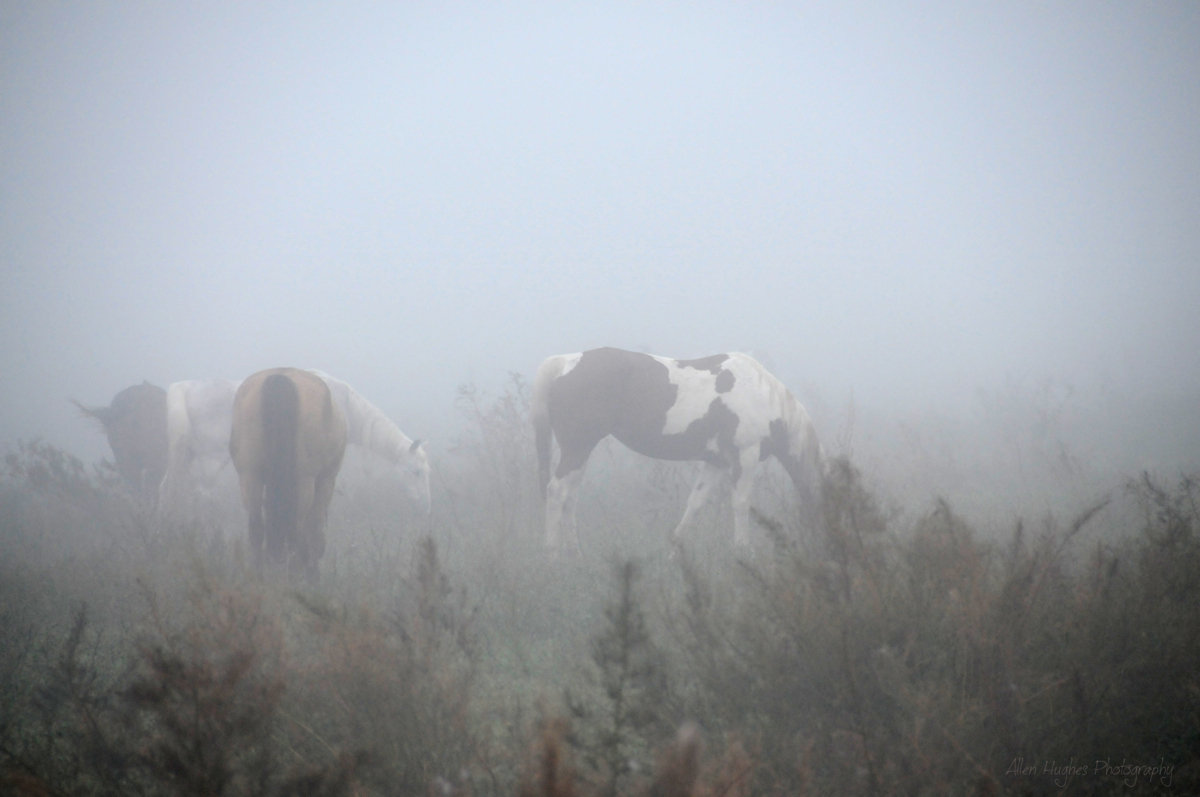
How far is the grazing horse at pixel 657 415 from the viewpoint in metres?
5.93

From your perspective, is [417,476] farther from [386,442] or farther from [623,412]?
[623,412]

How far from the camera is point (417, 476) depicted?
7719 mm

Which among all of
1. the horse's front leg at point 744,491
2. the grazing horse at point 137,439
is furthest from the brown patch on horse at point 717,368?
the grazing horse at point 137,439

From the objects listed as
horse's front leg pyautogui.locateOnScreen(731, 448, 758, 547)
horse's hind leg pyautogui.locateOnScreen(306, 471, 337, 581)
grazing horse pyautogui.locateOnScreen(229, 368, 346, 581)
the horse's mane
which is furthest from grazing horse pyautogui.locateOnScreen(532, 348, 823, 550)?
the horse's mane

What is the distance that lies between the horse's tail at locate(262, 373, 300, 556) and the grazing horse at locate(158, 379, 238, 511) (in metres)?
3.34

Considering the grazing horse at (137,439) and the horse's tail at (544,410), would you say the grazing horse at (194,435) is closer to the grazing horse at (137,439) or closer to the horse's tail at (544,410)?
the grazing horse at (137,439)

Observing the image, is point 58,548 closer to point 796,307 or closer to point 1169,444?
point 1169,444

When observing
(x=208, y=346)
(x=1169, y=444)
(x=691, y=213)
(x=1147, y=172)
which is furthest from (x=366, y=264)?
(x=1147, y=172)

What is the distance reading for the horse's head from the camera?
25.0ft

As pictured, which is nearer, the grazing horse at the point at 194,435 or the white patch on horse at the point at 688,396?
the white patch on horse at the point at 688,396

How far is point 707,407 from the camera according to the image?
6.04 metres

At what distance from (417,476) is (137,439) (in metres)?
4.68

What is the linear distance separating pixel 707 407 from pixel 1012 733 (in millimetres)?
4436

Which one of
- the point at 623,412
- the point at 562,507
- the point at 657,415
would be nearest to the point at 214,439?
the point at 562,507
